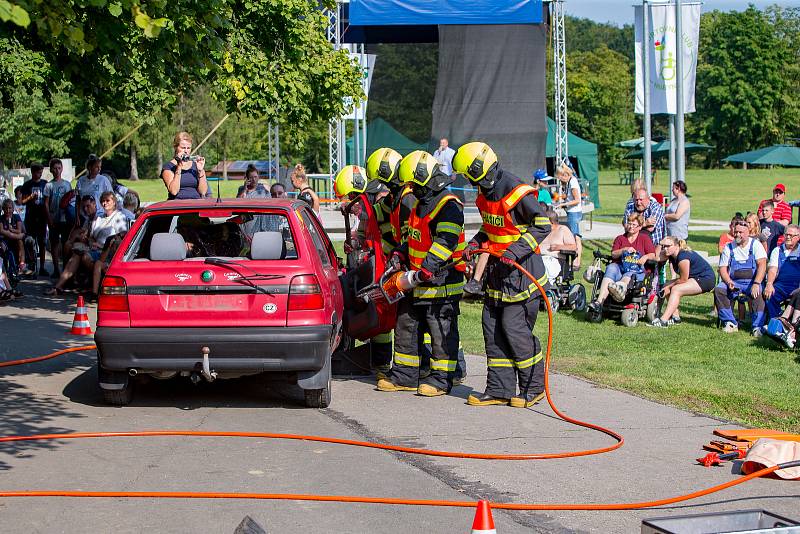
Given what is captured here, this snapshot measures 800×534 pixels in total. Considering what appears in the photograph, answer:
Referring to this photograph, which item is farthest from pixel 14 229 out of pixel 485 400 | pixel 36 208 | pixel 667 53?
pixel 667 53

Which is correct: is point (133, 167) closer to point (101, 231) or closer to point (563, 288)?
point (101, 231)

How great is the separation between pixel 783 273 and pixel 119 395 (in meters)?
7.47

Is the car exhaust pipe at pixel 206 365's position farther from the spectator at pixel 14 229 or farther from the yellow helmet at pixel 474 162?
the spectator at pixel 14 229

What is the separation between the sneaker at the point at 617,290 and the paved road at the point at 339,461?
317cm

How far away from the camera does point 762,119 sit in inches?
3565

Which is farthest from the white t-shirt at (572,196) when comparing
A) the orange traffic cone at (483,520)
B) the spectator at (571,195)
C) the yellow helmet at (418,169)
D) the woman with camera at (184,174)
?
the orange traffic cone at (483,520)

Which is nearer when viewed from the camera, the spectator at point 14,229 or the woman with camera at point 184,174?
the woman with camera at point 184,174

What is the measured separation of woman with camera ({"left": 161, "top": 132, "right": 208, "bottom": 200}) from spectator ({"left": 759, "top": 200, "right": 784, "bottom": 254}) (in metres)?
7.17

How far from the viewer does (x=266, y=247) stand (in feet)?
27.2

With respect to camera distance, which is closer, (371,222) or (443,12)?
(371,222)

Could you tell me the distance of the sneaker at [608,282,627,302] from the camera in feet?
42.4

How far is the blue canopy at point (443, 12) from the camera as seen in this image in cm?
2720

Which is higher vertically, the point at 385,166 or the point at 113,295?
the point at 385,166

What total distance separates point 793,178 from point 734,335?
183 feet
